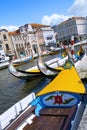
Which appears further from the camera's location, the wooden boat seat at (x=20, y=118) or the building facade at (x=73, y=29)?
the building facade at (x=73, y=29)

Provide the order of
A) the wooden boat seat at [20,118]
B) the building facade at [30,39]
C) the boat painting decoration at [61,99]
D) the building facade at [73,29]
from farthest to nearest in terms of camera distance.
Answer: the building facade at [73,29] < the building facade at [30,39] < the boat painting decoration at [61,99] < the wooden boat seat at [20,118]

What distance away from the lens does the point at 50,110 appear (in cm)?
873

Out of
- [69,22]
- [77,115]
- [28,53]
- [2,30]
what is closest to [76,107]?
[77,115]

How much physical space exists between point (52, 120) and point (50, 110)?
94cm

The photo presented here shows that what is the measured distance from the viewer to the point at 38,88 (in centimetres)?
1791

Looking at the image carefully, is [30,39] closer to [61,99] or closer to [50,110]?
[61,99]

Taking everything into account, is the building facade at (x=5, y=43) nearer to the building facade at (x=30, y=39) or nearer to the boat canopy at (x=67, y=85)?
the building facade at (x=30, y=39)

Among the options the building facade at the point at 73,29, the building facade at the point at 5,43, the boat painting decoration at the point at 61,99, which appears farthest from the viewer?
the building facade at the point at 73,29

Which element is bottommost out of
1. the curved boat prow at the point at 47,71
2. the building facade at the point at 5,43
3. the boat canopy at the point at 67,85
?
the curved boat prow at the point at 47,71

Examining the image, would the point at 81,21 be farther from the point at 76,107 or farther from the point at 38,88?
the point at 76,107

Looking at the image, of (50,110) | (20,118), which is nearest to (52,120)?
(50,110)

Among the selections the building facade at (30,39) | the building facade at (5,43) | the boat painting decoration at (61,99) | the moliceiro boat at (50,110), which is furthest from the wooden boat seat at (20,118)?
the building facade at (5,43)

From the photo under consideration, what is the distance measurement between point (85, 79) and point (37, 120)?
27.7 feet

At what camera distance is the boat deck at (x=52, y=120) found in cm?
731
